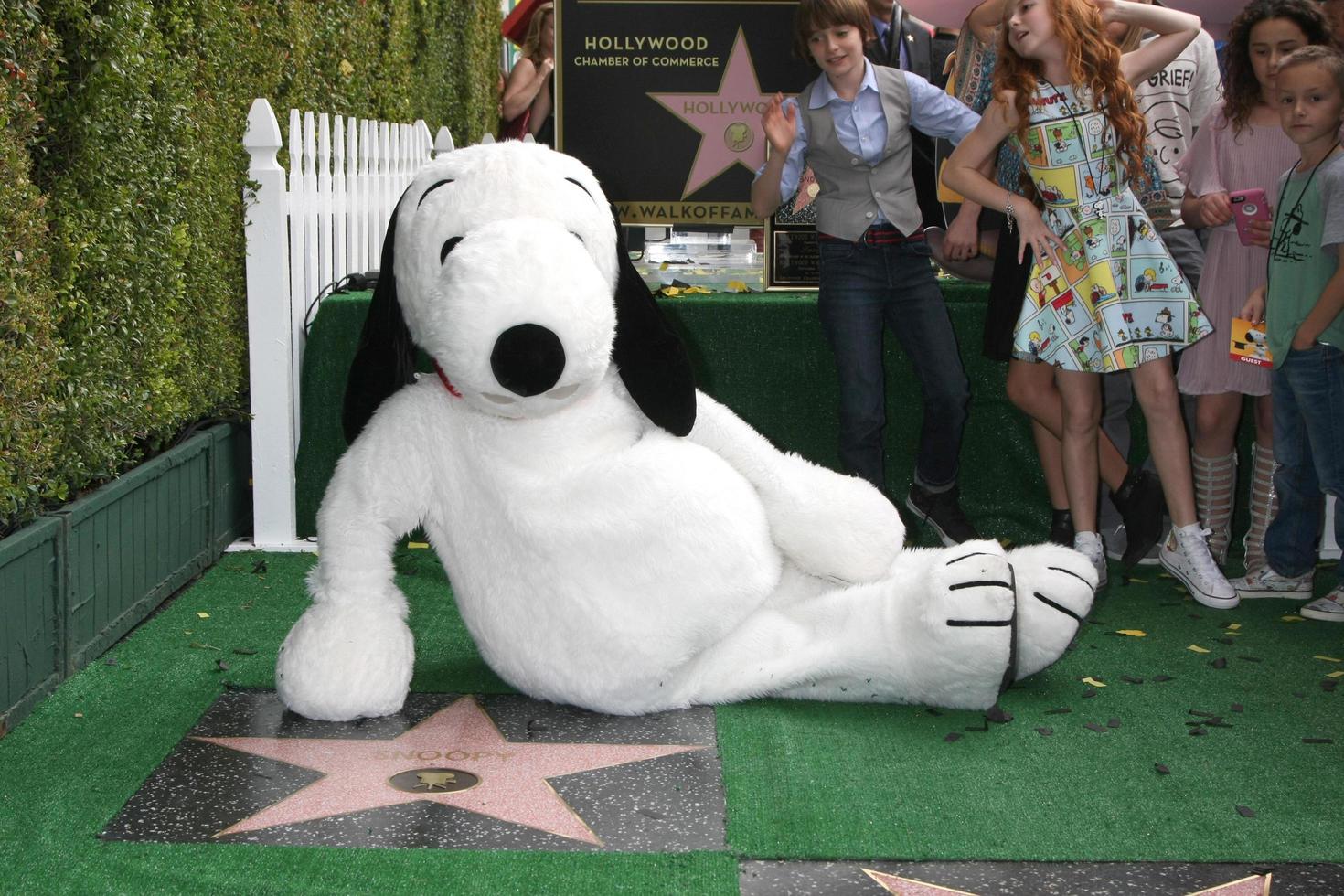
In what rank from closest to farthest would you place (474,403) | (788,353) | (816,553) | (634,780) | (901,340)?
1. (634,780)
2. (474,403)
3. (816,553)
4. (901,340)
5. (788,353)

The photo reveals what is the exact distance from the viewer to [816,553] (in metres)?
3.19

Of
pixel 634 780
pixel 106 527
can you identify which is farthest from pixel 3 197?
pixel 634 780

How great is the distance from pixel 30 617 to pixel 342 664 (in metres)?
0.80

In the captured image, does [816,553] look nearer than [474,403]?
No

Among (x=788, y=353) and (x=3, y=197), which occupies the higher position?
(x=3, y=197)

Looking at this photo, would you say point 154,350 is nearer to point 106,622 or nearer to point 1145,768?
point 106,622

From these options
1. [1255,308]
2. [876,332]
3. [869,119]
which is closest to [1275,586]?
[1255,308]

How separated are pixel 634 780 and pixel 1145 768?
110 cm

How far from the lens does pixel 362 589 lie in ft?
10.0

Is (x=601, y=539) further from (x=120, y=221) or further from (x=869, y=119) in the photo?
(x=869, y=119)

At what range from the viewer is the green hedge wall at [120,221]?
3020 millimetres

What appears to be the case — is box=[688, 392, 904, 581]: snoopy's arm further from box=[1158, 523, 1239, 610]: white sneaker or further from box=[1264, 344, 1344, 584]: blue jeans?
box=[1264, 344, 1344, 584]: blue jeans

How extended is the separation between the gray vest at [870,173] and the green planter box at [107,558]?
2.17 meters

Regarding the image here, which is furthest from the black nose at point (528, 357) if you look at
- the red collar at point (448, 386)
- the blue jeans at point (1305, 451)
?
the blue jeans at point (1305, 451)
